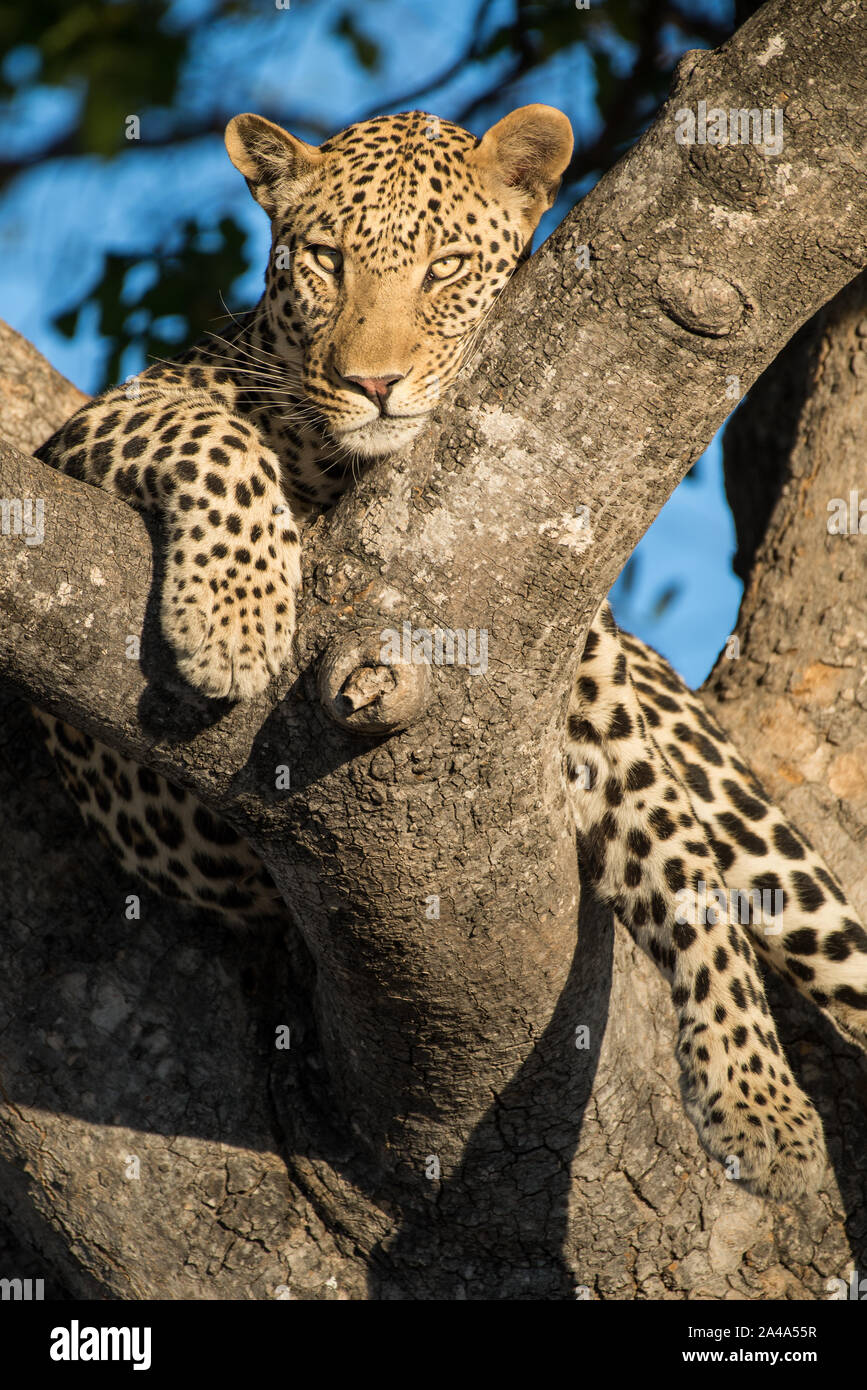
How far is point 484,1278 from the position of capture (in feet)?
12.4

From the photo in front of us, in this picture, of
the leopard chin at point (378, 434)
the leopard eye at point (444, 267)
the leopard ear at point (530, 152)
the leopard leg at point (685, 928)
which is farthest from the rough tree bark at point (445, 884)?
the leopard ear at point (530, 152)

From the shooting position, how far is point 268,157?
446cm

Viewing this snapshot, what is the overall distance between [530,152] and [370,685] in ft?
8.03

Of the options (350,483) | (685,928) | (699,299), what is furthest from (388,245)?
(685,928)

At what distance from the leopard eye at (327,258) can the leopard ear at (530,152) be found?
23.1 inches

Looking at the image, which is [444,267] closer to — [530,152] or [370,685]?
[530,152]

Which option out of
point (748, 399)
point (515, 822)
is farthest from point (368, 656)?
point (748, 399)

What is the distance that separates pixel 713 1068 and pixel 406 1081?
85 cm

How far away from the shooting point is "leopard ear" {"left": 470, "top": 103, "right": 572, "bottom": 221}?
13.8 ft

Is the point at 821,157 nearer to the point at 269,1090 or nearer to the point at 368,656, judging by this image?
the point at 368,656

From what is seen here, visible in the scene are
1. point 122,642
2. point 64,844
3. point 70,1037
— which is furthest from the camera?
point 64,844

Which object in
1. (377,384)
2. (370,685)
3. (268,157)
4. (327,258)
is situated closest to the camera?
(370,685)

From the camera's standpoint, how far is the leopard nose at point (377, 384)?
3812 millimetres
